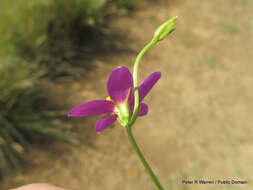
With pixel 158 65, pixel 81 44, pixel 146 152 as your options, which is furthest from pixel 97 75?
pixel 146 152

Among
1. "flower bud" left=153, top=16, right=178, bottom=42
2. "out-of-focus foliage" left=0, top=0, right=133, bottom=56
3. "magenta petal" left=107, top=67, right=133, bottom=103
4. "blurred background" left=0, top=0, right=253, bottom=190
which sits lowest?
"blurred background" left=0, top=0, right=253, bottom=190

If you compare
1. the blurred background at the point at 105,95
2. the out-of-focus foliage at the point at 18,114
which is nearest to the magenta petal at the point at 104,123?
the blurred background at the point at 105,95

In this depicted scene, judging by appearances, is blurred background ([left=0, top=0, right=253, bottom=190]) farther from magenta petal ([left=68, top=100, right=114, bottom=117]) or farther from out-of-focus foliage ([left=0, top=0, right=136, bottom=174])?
magenta petal ([left=68, top=100, right=114, bottom=117])

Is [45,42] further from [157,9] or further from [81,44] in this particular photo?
[157,9]

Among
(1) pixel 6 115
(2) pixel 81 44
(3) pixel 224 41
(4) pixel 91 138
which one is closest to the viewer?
(1) pixel 6 115

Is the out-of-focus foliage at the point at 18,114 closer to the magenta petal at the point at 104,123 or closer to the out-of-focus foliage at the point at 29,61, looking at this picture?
the out-of-focus foliage at the point at 29,61

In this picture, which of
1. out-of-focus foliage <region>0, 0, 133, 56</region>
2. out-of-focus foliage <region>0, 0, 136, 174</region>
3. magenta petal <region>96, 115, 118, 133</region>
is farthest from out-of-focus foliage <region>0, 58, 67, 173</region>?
magenta petal <region>96, 115, 118, 133</region>
